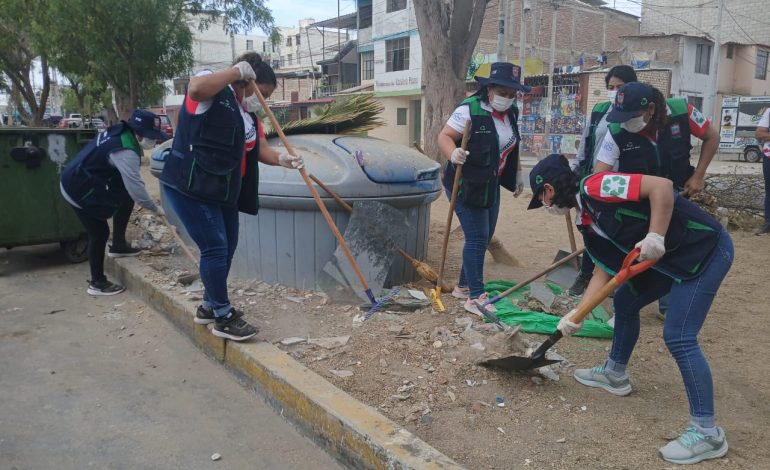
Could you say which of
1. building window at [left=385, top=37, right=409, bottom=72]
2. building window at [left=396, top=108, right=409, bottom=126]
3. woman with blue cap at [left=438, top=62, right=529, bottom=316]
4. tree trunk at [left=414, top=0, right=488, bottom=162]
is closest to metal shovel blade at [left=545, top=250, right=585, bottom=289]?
woman with blue cap at [left=438, top=62, right=529, bottom=316]

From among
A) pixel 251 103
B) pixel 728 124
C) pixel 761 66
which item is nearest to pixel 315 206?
pixel 251 103

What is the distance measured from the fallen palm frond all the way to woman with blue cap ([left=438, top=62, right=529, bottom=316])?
1.52 m

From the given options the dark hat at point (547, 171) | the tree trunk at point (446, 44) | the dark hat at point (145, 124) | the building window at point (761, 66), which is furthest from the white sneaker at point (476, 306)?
the building window at point (761, 66)

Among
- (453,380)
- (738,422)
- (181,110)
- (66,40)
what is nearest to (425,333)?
(453,380)

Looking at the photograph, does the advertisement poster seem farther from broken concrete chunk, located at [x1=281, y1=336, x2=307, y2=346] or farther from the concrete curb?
the concrete curb

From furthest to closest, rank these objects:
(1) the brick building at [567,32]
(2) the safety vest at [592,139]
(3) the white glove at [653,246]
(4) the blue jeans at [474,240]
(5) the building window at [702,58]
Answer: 1. (1) the brick building at [567,32]
2. (5) the building window at [702,58]
3. (2) the safety vest at [592,139]
4. (4) the blue jeans at [474,240]
5. (3) the white glove at [653,246]

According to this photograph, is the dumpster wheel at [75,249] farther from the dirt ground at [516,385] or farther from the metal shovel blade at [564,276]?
the metal shovel blade at [564,276]

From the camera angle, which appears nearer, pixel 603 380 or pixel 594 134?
pixel 603 380

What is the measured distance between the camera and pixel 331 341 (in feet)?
11.5

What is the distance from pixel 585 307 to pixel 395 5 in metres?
28.6

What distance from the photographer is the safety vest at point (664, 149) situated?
3.32 metres

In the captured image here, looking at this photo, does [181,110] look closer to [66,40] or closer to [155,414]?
[155,414]

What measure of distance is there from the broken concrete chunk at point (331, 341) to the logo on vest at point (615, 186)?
5.67 feet

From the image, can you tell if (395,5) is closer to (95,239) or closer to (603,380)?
(95,239)
